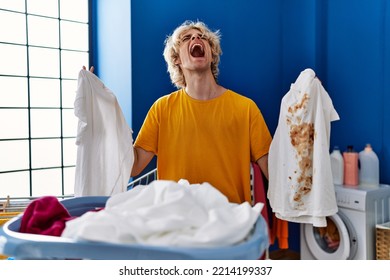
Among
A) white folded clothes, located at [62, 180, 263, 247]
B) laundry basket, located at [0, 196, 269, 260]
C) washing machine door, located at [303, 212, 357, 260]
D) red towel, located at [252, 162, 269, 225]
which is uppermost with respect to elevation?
white folded clothes, located at [62, 180, 263, 247]

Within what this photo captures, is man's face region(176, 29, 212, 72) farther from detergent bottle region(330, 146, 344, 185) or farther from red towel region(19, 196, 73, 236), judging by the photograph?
detergent bottle region(330, 146, 344, 185)

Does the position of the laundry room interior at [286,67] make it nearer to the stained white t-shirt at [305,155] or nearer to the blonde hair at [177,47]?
the stained white t-shirt at [305,155]

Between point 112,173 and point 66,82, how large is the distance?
132 centimetres

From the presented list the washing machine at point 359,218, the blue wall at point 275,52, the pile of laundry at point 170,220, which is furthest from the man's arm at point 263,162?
the pile of laundry at point 170,220

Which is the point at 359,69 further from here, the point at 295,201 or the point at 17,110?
the point at 17,110

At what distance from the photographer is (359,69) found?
2467 millimetres

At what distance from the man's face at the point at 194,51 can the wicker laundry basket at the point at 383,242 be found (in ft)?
4.47

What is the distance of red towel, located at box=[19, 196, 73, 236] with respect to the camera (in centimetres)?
84

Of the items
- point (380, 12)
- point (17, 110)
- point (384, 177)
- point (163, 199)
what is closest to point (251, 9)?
point (380, 12)

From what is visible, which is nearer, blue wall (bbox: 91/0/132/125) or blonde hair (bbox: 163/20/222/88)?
blonde hair (bbox: 163/20/222/88)

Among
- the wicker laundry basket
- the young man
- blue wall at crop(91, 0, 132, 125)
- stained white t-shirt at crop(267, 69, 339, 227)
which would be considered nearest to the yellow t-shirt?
the young man

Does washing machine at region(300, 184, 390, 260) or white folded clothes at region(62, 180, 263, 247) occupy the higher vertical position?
white folded clothes at region(62, 180, 263, 247)

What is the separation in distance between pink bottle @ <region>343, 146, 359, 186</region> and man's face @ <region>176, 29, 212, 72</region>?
118cm

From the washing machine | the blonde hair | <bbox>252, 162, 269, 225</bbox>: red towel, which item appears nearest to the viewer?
the blonde hair
